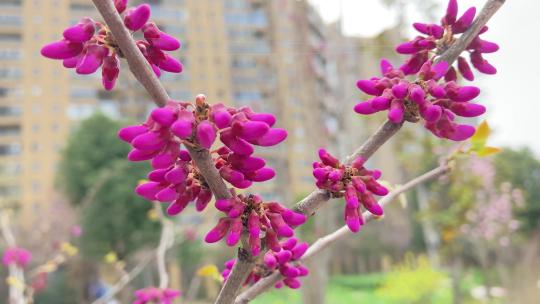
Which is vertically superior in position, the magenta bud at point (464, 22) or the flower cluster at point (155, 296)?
the magenta bud at point (464, 22)

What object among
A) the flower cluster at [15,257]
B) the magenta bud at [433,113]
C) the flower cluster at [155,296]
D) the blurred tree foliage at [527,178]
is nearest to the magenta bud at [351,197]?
the magenta bud at [433,113]

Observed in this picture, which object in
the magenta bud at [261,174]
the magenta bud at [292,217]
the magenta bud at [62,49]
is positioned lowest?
the magenta bud at [292,217]

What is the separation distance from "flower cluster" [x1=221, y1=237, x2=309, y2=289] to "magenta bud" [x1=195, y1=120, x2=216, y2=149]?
0.25m

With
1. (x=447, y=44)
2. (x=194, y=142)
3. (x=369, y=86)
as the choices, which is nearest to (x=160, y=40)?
(x=194, y=142)

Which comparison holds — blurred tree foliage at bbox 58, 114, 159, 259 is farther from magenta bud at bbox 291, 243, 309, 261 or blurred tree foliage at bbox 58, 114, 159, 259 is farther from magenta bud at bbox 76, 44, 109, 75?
magenta bud at bbox 76, 44, 109, 75

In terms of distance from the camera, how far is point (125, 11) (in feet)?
1.50

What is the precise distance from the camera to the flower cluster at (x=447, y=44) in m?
0.59

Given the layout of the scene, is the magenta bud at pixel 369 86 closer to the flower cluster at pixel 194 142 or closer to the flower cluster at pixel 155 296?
the flower cluster at pixel 194 142

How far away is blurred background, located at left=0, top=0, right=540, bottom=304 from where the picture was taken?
4.04m

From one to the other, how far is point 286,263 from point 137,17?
35 cm

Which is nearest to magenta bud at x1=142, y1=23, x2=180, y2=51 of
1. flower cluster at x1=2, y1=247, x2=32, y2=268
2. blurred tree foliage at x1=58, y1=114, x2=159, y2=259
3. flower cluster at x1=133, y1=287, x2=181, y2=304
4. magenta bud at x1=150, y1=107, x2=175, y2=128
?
magenta bud at x1=150, y1=107, x2=175, y2=128

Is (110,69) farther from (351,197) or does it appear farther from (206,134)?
(351,197)

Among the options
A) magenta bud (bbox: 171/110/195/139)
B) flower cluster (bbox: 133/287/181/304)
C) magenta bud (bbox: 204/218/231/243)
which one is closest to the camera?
magenta bud (bbox: 171/110/195/139)

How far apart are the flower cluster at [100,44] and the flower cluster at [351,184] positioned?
19 centimetres
